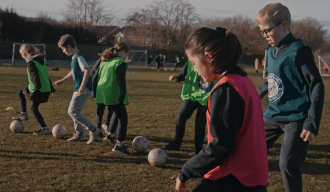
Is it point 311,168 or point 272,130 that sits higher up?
point 272,130

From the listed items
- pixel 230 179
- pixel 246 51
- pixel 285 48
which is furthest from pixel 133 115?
pixel 246 51

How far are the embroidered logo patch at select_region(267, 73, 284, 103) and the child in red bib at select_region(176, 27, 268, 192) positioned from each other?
134 cm

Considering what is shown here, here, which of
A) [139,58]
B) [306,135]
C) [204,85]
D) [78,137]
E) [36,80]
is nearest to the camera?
[306,135]

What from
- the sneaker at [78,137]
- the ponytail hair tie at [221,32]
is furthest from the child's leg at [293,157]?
the sneaker at [78,137]

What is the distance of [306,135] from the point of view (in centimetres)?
259

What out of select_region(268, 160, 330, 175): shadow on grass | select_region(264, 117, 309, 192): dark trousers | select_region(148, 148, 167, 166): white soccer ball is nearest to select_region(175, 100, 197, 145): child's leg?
select_region(148, 148, 167, 166): white soccer ball

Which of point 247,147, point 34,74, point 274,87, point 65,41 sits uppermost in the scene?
point 65,41

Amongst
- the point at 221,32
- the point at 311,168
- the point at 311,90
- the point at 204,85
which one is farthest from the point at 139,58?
the point at 221,32

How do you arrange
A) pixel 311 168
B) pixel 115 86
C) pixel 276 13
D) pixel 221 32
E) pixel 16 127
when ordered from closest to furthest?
pixel 221 32 → pixel 276 13 → pixel 311 168 → pixel 115 86 → pixel 16 127

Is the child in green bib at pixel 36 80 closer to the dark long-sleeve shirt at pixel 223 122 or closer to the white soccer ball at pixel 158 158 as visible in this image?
the white soccer ball at pixel 158 158

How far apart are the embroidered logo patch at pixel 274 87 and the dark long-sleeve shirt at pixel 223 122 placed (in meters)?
1.50

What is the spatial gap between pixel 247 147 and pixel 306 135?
3.88ft

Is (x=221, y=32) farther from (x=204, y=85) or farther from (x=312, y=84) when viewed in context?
(x=204, y=85)

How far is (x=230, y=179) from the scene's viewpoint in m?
1.75
